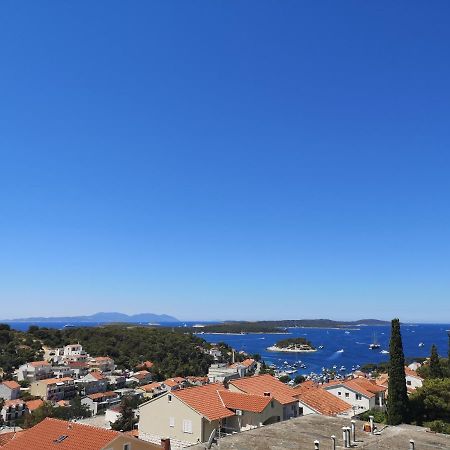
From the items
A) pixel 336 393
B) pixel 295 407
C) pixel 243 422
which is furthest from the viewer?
pixel 336 393

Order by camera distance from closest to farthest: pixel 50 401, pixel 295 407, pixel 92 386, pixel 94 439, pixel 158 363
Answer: pixel 94 439 → pixel 295 407 → pixel 50 401 → pixel 92 386 → pixel 158 363

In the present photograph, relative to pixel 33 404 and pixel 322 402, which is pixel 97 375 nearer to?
pixel 33 404

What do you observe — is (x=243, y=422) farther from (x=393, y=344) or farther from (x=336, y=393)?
(x=336, y=393)

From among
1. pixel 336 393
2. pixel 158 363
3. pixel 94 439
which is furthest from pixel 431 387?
pixel 158 363

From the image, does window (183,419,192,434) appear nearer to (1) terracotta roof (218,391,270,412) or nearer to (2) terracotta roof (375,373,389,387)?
(1) terracotta roof (218,391,270,412)

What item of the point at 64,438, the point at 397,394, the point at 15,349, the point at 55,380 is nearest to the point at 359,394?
the point at 397,394

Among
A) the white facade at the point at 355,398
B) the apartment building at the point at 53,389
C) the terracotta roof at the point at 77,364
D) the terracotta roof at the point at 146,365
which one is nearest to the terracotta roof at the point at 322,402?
the white facade at the point at 355,398

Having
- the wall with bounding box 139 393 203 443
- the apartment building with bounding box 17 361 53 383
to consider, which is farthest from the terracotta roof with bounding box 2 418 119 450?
the apartment building with bounding box 17 361 53 383
